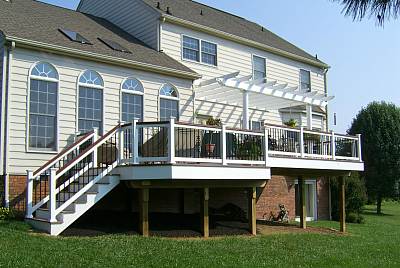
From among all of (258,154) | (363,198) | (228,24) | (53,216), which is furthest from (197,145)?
(363,198)

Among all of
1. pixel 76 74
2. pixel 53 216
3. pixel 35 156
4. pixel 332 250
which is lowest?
pixel 332 250

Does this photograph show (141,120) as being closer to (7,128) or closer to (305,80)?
(7,128)

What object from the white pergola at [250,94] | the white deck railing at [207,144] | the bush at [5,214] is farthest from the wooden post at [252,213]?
the bush at [5,214]

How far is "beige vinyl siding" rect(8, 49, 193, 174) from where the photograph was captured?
46.0ft

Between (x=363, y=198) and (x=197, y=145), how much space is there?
51.3ft

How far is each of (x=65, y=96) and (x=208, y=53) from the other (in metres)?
7.96

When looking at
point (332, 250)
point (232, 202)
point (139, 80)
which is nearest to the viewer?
point (332, 250)

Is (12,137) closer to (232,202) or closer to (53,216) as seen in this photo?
(53,216)

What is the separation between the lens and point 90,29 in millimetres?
18703

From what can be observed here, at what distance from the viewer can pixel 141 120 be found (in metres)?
17.0

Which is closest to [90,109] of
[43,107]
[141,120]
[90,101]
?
[90,101]

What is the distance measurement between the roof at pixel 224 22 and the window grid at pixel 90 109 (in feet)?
18.0

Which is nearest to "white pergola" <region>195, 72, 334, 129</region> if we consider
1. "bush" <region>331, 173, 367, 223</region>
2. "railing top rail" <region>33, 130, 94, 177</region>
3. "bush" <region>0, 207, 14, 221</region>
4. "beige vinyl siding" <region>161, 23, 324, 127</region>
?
"beige vinyl siding" <region>161, 23, 324, 127</region>

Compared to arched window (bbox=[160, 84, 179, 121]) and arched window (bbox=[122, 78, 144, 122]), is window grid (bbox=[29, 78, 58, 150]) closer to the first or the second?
arched window (bbox=[122, 78, 144, 122])
